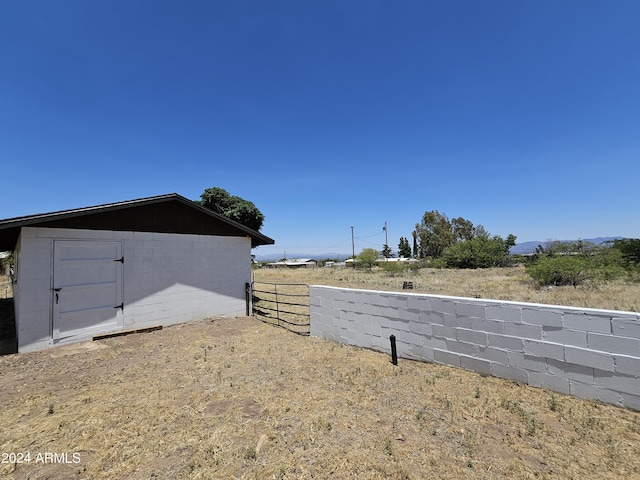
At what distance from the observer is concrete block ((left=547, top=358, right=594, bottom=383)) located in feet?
11.3

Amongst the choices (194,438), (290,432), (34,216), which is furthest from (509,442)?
(34,216)

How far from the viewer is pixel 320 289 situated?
6590 mm

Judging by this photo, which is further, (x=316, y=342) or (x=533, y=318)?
(x=316, y=342)

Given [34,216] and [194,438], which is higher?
[34,216]

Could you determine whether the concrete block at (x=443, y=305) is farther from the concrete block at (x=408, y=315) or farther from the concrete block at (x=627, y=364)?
the concrete block at (x=627, y=364)

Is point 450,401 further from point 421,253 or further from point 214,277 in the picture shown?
point 421,253

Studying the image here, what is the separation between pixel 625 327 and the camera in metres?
3.19

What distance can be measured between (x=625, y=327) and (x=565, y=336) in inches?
22.4

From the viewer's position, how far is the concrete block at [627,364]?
314 centimetres

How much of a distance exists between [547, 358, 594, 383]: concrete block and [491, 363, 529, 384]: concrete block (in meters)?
0.32

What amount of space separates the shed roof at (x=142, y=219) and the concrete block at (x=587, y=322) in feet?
26.6

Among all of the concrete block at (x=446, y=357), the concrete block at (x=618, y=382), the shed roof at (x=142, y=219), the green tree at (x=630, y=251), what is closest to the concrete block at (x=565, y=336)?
the concrete block at (x=618, y=382)

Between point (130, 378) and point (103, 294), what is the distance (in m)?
3.19

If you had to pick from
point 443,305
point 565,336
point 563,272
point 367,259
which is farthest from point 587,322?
point 367,259
